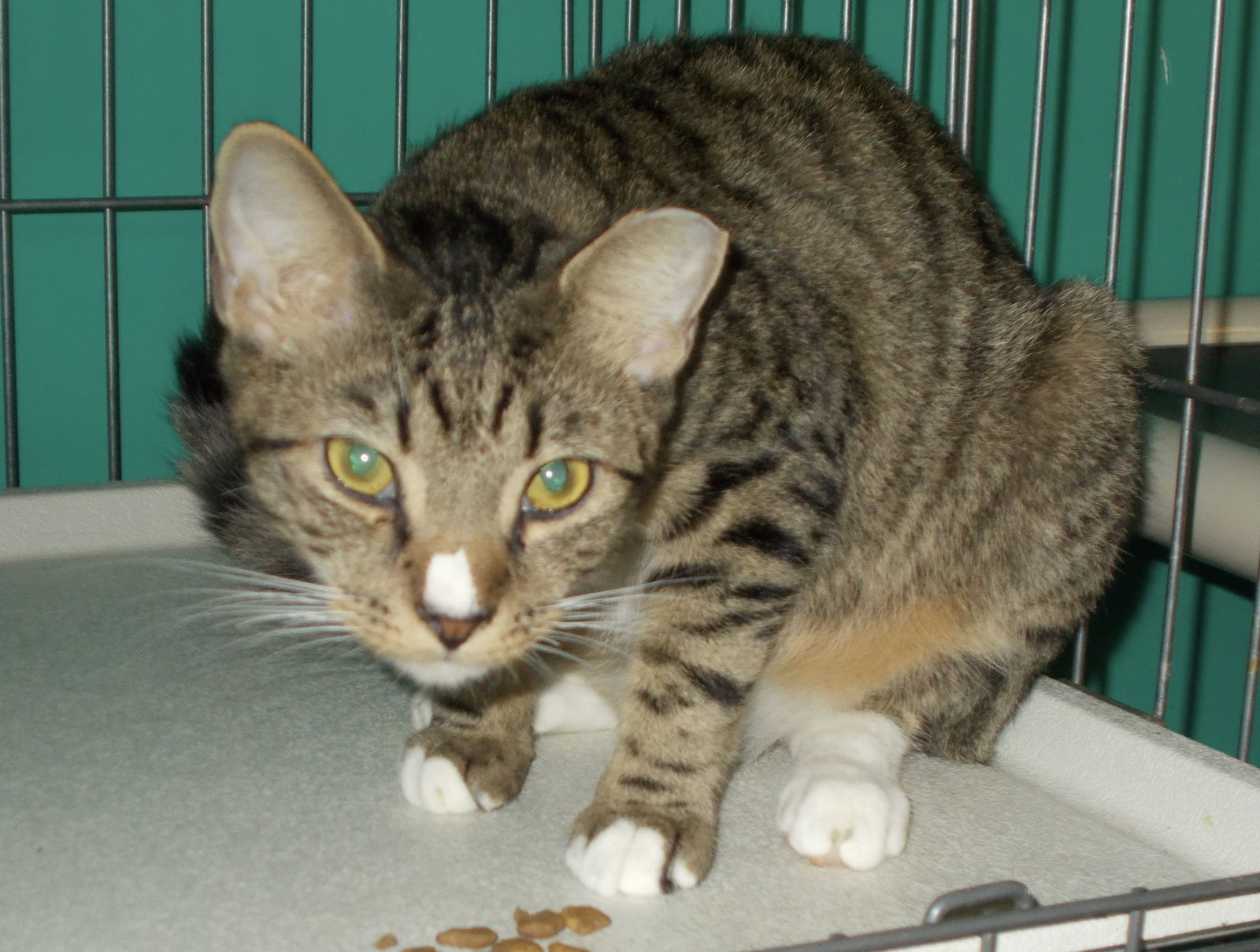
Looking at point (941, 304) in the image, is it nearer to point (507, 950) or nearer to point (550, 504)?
point (550, 504)

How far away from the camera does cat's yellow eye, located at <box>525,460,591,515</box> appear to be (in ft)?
3.44

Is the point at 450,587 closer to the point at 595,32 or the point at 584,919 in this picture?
the point at 584,919

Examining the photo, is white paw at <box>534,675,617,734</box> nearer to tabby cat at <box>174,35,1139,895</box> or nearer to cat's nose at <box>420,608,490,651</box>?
A: tabby cat at <box>174,35,1139,895</box>

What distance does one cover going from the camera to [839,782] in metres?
1.19

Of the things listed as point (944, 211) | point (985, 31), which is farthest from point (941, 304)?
point (985, 31)

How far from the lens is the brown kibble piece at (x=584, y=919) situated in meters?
1.02

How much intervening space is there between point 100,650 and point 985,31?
1819 millimetres

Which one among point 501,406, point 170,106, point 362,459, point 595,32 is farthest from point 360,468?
point 170,106

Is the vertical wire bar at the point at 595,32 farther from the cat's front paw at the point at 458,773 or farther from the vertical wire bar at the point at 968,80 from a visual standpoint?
the cat's front paw at the point at 458,773

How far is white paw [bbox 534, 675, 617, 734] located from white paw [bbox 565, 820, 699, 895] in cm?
27

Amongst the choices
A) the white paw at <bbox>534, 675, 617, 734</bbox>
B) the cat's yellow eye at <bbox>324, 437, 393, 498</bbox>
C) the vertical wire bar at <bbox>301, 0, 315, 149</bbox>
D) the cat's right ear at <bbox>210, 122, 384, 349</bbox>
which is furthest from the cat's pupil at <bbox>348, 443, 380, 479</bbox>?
the vertical wire bar at <bbox>301, 0, 315, 149</bbox>

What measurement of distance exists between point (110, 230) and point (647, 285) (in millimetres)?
956

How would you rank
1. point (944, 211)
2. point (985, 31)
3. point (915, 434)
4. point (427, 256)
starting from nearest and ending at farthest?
point (427, 256), point (915, 434), point (944, 211), point (985, 31)

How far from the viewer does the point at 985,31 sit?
2422 millimetres
